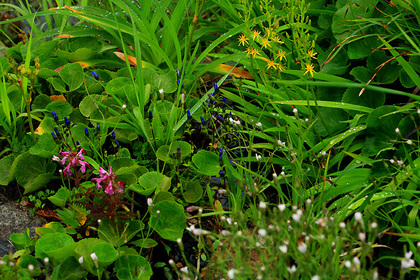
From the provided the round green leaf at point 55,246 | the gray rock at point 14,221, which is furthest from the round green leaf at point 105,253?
the gray rock at point 14,221

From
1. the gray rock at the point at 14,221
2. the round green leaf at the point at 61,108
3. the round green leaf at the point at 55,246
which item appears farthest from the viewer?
the round green leaf at the point at 61,108

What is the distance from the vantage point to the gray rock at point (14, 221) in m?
2.21

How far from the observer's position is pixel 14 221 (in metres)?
2.27

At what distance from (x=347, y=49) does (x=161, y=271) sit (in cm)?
182

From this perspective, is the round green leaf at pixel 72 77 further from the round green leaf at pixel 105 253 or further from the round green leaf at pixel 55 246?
the round green leaf at pixel 105 253

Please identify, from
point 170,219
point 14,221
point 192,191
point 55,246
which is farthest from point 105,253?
point 14,221

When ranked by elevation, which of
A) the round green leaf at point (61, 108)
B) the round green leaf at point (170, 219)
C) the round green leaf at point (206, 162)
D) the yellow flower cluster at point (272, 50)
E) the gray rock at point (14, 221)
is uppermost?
the yellow flower cluster at point (272, 50)

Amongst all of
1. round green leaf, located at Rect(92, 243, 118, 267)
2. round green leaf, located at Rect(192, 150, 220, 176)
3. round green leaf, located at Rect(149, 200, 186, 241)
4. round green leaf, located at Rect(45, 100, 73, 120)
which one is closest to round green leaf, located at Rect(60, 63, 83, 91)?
round green leaf, located at Rect(45, 100, 73, 120)

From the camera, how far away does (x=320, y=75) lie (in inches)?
102

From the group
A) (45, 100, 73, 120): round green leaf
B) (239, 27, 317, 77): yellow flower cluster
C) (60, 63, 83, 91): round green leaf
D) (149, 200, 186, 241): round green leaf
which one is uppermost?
(239, 27, 317, 77): yellow flower cluster

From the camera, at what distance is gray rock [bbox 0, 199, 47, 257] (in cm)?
221

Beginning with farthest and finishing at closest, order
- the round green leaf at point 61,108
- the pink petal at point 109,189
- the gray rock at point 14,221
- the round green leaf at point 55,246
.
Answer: the round green leaf at point 61,108 < the gray rock at point 14,221 < the pink petal at point 109,189 < the round green leaf at point 55,246

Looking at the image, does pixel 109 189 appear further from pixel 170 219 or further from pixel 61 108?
pixel 61 108

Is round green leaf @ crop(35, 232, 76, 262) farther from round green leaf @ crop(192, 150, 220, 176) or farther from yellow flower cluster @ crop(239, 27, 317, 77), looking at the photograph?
yellow flower cluster @ crop(239, 27, 317, 77)
